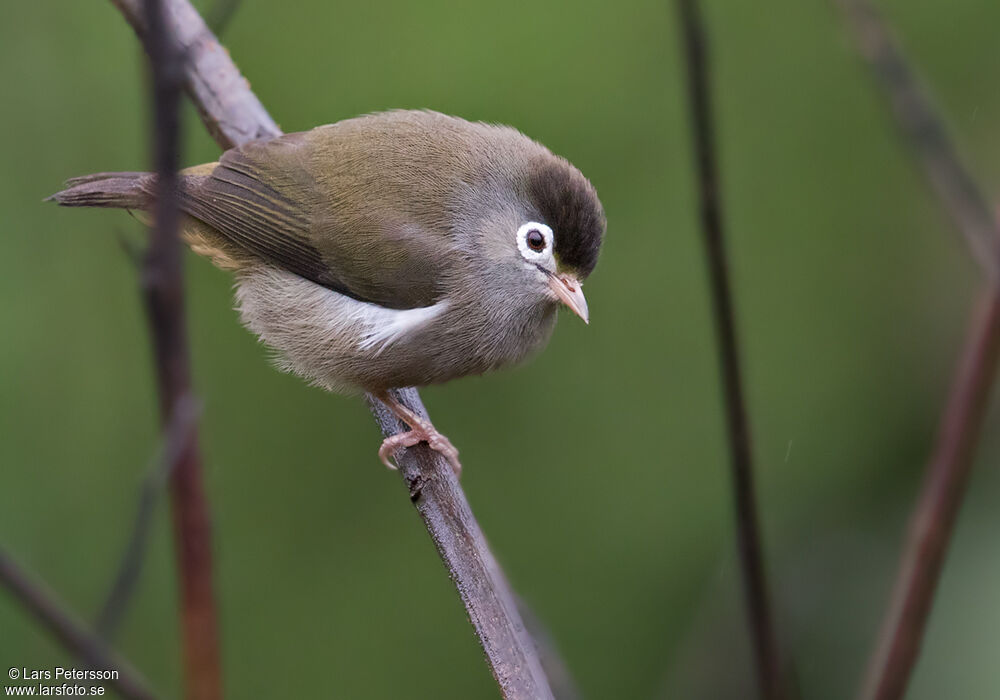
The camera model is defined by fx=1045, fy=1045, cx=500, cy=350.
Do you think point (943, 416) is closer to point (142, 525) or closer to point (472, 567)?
point (142, 525)

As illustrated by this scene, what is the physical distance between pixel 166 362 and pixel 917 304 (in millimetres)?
4806

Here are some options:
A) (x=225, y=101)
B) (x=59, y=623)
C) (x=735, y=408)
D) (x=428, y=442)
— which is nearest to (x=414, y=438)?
(x=428, y=442)

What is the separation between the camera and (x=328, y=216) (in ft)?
12.9

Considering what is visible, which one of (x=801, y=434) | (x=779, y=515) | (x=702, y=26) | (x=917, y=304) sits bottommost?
(x=779, y=515)

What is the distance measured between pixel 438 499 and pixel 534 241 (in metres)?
1.08

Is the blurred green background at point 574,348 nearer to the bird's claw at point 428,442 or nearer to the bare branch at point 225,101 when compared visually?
the bare branch at point 225,101

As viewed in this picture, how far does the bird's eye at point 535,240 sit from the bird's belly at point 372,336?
26 cm

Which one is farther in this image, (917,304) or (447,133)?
(917,304)

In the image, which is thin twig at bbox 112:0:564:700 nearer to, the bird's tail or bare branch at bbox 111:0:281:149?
bare branch at bbox 111:0:281:149

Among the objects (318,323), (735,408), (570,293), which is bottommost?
(318,323)

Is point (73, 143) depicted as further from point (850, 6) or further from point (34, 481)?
point (850, 6)

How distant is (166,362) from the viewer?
0.90 metres

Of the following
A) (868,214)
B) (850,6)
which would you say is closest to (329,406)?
(868,214)

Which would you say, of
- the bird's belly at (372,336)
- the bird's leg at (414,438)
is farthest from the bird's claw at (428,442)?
the bird's belly at (372,336)
